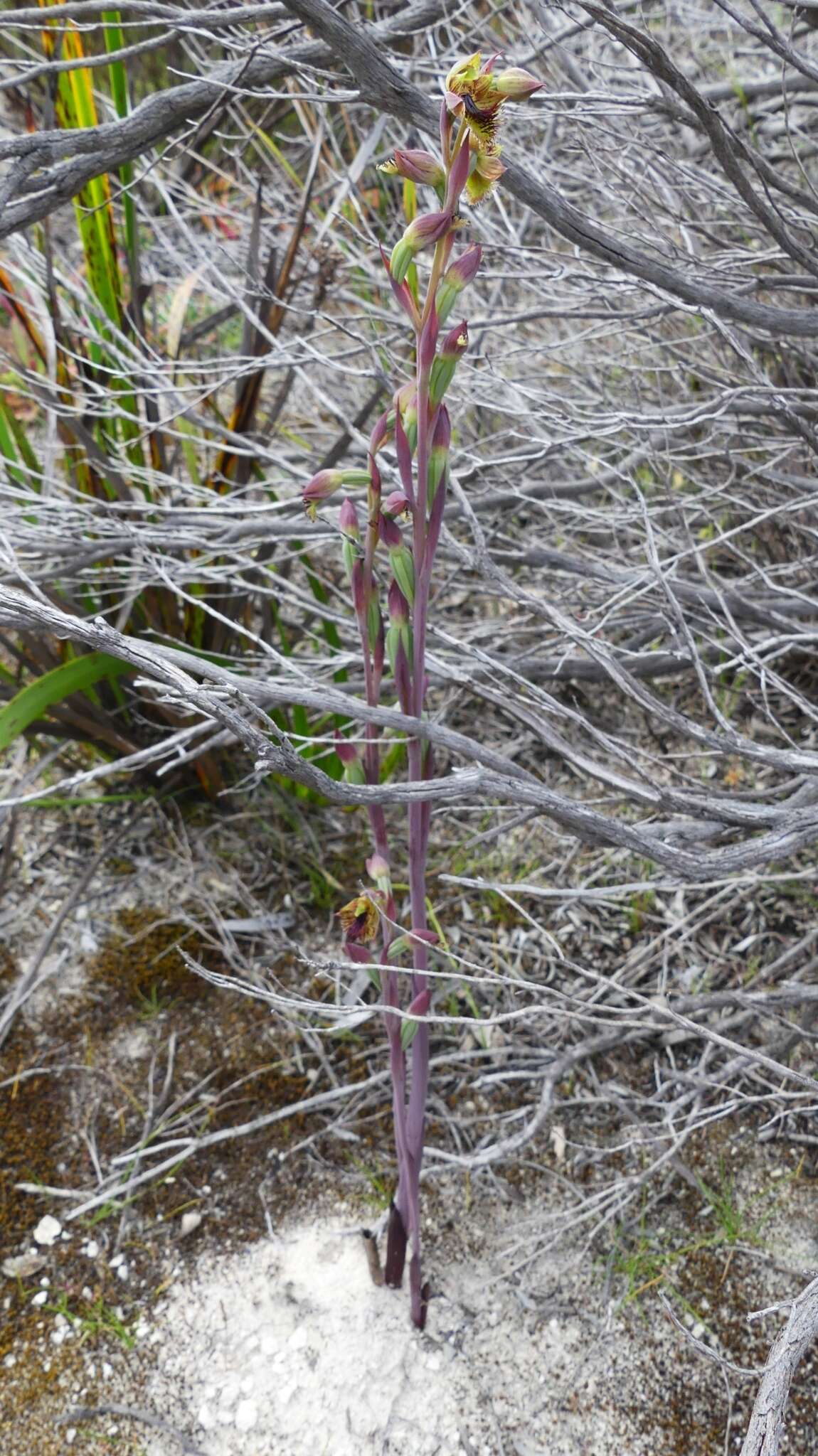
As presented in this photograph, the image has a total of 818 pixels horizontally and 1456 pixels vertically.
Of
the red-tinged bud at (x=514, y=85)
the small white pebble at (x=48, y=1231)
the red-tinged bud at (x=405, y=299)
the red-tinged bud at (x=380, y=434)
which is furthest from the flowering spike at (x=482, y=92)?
the small white pebble at (x=48, y=1231)

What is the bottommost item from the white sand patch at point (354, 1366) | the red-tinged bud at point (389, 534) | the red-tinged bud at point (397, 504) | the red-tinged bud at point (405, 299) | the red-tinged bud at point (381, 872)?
the white sand patch at point (354, 1366)

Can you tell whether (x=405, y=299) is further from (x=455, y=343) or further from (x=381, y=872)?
(x=381, y=872)

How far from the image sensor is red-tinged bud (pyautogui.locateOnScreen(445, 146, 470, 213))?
0.76 m

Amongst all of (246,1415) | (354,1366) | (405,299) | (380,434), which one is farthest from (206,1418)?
(405,299)

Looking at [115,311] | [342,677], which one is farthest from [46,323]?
[342,677]

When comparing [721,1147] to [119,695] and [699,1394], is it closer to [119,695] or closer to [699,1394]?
[699,1394]

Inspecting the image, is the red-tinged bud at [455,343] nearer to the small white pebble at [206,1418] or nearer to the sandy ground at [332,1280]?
the sandy ground at [332,1280]

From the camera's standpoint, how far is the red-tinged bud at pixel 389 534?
0.92m

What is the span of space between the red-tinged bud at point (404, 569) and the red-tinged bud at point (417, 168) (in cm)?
29

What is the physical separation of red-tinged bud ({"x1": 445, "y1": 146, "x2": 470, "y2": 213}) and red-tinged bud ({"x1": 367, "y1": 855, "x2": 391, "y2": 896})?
1.96ft

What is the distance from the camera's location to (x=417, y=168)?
0.79m

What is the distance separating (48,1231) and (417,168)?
1341mm

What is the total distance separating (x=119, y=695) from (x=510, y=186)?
104cm

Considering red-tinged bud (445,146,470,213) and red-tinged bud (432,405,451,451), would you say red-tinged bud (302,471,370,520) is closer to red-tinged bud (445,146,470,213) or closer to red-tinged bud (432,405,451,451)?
red-tinged bud (432,405,451,451)
